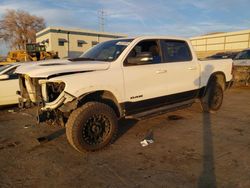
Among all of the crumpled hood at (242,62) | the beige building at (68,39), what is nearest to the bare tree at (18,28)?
the beige building at (68,39)

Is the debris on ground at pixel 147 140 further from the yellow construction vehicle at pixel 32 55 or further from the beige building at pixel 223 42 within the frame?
the beige building at pixel 223 42

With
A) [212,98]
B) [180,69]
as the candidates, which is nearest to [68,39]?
[212,98]

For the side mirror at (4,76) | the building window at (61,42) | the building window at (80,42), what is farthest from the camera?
the building window at (80,42)

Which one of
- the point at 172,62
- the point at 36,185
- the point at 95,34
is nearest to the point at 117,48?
the point at 172,62

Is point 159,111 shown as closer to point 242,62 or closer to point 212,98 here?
point 212,98

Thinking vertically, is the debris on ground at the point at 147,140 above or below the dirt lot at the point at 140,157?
above

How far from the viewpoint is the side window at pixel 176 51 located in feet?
17.8

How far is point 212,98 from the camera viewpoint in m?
6.82

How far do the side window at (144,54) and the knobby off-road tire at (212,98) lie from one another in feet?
6.93

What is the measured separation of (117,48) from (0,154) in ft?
9.45

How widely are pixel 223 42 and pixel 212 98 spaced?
139ft

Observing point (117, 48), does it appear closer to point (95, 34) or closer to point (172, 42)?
point (172, 42)

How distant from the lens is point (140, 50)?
509 centimetres

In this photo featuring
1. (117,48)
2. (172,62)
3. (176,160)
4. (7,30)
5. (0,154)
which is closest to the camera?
(176,160)
